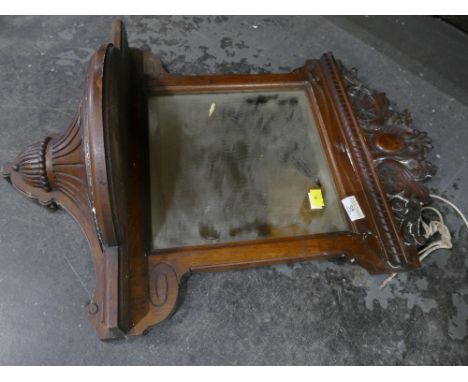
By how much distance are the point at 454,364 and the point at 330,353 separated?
0.34m

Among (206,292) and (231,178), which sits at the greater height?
(231,178)

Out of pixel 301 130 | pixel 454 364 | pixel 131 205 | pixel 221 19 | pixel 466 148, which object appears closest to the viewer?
pixel 131 205

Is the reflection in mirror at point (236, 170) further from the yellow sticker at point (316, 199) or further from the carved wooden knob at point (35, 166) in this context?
the carved wooden knob at point (35, 166)

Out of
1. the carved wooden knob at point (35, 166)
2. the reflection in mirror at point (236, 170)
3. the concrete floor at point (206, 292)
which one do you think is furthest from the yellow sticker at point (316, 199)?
the carved wooden knob at point (35, 166)

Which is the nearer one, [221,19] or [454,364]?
[454,364]

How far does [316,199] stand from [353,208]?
0.10m

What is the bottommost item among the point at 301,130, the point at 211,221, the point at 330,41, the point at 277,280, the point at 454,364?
the point at 454,364

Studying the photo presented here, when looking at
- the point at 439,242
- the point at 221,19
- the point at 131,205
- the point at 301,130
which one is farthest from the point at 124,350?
the point at 221,19

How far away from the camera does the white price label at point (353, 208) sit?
1.00m

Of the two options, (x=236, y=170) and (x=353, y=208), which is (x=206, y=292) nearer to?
(x=236, y=170)

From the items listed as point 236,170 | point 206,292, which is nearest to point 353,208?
point 236,170

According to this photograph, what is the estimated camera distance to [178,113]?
1.10 meters

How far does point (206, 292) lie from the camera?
3.35ft

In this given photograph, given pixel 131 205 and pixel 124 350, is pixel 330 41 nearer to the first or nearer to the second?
pixel 131 205
